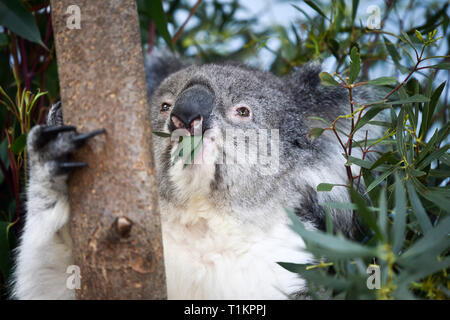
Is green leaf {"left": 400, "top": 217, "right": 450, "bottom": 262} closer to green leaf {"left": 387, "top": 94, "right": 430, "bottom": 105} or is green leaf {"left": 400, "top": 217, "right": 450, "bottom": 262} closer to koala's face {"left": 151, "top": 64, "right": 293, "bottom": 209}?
green leaf {"left": 387, "top": 94, "right": 430, "bottom": 105}

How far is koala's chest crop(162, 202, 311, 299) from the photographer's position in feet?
5.82

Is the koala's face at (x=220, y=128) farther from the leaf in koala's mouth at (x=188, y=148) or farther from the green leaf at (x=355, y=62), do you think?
the green leaf at (x=355, y=62)

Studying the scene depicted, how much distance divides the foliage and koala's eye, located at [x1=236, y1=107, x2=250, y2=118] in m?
0.38

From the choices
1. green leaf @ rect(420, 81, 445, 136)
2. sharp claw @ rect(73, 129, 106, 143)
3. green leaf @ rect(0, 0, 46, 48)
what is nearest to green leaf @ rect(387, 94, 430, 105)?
green leaf @ rect(420, 81, 445, 136)

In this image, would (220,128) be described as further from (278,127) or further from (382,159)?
(382,159)

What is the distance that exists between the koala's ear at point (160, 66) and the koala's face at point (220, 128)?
586mm

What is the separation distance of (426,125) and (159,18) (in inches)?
50.6

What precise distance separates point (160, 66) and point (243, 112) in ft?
3.44

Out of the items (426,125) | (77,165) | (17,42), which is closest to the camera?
(77,165)

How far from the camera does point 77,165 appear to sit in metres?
1.26

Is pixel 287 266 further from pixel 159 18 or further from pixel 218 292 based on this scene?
pixel 159 18

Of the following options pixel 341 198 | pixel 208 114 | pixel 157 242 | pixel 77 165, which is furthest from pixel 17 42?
pixel 341 198

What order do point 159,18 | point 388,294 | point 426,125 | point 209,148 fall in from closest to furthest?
point 388,294, point 209,148, point 426,125, point 159,18

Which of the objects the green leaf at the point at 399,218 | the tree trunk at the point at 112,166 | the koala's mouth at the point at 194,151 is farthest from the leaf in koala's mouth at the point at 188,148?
the green leaf at the point at 399,218
